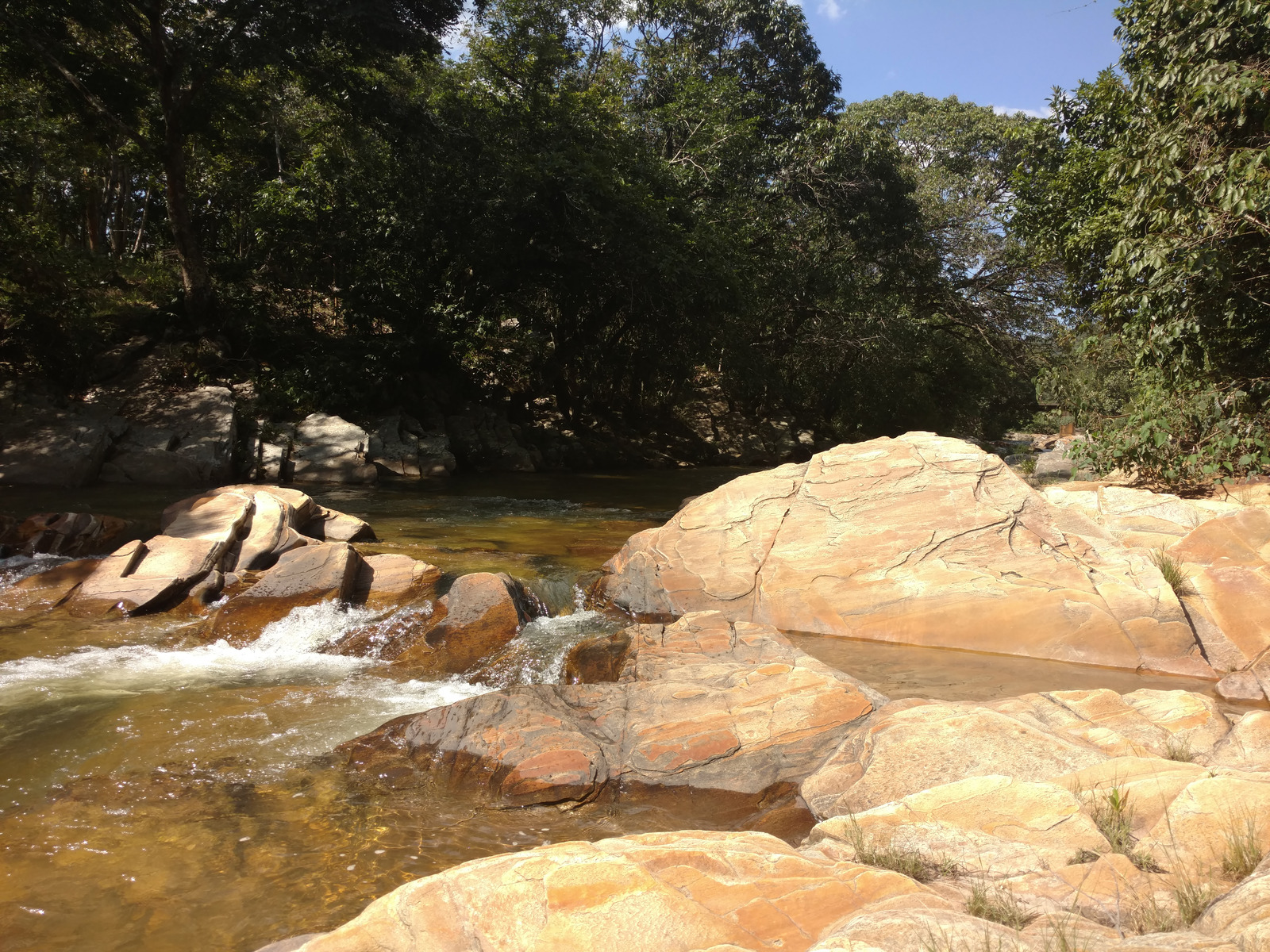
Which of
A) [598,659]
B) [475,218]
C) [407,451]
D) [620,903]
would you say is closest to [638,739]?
[598,659]

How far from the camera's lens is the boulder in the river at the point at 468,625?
661 centimetres

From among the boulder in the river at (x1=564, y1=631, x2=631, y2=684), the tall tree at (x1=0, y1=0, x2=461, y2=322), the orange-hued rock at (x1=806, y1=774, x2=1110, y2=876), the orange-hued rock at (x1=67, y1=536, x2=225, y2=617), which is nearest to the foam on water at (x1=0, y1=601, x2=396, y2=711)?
the orange-hued rock at (x1=67, y1=536, x2=225, y2=617)

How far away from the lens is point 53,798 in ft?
13.7

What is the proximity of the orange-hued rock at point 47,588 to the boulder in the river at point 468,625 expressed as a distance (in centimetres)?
318

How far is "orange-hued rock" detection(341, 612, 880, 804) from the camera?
4.33 meters

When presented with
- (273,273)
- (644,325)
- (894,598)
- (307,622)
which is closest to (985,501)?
(894,598)

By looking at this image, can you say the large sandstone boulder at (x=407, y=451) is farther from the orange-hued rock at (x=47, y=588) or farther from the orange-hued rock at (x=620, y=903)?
the orange-hued rock at (x=620, y=903)

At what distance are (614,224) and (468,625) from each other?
39.3ft

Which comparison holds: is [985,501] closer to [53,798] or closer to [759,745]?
[759,745]

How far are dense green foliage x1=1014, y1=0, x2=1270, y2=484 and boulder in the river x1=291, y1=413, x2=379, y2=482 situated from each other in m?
11.4

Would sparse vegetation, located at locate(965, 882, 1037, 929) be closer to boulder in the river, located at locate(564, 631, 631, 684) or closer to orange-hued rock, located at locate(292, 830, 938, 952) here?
orange-hued rock, located at locate(292, 830, 938, 952)

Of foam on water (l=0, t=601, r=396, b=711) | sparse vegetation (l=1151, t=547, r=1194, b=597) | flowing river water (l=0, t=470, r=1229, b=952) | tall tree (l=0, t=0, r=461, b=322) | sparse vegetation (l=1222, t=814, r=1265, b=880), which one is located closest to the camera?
sparse vegetation (l=1222, t=814, r=1265, b=880)

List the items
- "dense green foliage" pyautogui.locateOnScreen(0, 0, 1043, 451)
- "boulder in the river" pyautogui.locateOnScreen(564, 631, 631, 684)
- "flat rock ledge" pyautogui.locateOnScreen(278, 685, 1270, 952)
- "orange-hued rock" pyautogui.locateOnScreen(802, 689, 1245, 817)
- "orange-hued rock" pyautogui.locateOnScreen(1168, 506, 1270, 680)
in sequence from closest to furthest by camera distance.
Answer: "flat rock ledge" pyautogui.locateOnScreen(278, 685, 1270, 952), "orange-hued rock" pyautogui.locateOnScreen(802, 689, 1245, 817), "boulder in the river" pyautogui.locateOnScreen(564, 631, 631, 684), "orange-hued rock" pyautogui.locateOnScreen(1168, 506, 1270, 680), "dense green foliage" pyautogui.locateOnScreen(0, 0, 1043, 451)

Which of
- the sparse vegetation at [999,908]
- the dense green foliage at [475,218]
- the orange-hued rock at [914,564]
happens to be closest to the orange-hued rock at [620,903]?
the sparse vegetation at [999,908]
